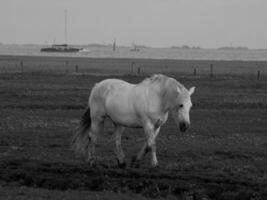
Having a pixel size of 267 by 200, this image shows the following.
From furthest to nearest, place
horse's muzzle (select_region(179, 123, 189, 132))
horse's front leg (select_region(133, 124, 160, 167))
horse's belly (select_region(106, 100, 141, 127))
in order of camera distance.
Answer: horse's belly (select_region(106, 100, 141, 127)), horse's front leg (select_region(133, 124, 160, 167)), horse's muzzle (select_region(179, 123, 189, 132))

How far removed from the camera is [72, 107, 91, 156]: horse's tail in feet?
44.4

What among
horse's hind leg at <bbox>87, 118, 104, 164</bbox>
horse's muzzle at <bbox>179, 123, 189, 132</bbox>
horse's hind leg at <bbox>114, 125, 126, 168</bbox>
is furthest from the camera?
horse's hind leg at <bbox>87, 118, 104, 164</bbox>

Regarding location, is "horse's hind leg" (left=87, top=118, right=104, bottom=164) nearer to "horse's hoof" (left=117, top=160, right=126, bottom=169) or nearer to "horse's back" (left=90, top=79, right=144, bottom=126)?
"horse's back" (left=90, top=79, right=144, bottom=126)

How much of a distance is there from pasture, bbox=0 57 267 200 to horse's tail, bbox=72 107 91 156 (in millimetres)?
285

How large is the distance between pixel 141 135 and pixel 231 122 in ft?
15.5

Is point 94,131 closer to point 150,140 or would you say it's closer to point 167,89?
point 150,140

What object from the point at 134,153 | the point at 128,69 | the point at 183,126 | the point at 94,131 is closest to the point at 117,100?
the point at 94,131

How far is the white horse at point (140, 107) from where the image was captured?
12.0 m

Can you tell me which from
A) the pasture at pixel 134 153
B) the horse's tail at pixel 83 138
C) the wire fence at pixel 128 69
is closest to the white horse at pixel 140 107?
the horse's tail at pixel 83 138

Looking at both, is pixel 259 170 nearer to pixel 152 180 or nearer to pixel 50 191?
pixel 152 180

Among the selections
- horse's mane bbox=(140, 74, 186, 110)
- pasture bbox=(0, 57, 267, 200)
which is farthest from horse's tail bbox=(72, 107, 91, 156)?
horse's mane bbox=(140, 74, 186, 110)

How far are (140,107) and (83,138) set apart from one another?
2002 mm

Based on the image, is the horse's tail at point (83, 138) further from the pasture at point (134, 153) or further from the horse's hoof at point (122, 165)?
the horse's hoof at point (122, 165)

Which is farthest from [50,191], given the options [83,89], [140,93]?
[83,89]
